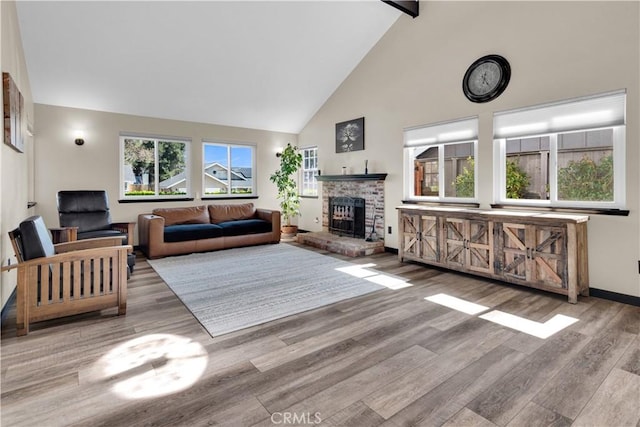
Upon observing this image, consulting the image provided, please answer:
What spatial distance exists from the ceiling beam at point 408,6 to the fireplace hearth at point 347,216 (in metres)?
3.11

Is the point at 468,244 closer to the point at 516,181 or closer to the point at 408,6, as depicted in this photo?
the point at 516,181

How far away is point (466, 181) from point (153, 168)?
550cm

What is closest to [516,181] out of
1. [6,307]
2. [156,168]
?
[6,307]

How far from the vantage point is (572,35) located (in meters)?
3.66

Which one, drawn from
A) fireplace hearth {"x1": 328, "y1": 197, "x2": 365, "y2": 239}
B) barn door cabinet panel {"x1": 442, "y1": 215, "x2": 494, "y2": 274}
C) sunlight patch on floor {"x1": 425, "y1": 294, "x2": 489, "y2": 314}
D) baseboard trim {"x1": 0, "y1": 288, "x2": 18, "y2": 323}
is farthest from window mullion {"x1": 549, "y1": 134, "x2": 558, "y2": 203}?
baseboard trim {"x1": 0, "y1": 288, "x2": 18, "y2": 323}

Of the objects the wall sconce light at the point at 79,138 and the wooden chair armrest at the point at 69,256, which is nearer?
the wooden chair armrest at the point at 69,256

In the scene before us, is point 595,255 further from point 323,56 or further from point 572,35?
point 323,56

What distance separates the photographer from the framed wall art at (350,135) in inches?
253

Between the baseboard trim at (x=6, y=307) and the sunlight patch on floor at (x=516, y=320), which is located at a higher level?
the baseboard trim at (x=6, y=307)

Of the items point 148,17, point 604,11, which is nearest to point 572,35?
point 604,11

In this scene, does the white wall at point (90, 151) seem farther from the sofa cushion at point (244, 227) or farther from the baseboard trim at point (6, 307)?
the baseboard trim at point (6, 307)

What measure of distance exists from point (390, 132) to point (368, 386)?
462cm

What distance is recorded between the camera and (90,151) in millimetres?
5805

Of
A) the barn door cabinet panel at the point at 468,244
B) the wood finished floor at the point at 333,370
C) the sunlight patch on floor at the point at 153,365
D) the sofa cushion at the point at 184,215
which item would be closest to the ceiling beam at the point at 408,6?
the barn door cabinet panel at the point at 468,244
